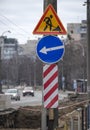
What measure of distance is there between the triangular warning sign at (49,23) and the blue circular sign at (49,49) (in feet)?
0.64

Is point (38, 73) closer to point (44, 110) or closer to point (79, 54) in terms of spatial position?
point (79, 54)

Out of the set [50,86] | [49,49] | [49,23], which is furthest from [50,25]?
[50,86]

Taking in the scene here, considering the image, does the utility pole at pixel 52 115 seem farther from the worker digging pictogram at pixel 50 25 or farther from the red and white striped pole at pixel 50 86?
the worker digging pictogram at pixel 50 25

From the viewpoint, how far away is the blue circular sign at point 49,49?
12.4 m

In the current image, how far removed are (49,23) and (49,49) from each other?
0.62 m

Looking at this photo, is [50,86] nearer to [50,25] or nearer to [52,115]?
[52,115]

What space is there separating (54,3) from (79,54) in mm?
113557

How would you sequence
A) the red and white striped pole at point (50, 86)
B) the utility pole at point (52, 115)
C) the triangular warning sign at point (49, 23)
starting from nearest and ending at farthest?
the triangular warning sign at point (49, 23), the red and white striped pole at point (50, 86), the utility pole at point (52, 115)

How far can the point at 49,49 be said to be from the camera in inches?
491

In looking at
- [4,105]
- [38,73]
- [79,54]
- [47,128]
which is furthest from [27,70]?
[47,128]

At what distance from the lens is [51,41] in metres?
12.6

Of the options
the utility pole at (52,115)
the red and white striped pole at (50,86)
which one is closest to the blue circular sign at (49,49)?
the red and white striped pole at (50,86)

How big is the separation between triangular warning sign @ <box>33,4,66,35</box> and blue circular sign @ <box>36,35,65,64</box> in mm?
195

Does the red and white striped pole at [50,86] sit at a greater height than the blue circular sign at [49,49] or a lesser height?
lesser
